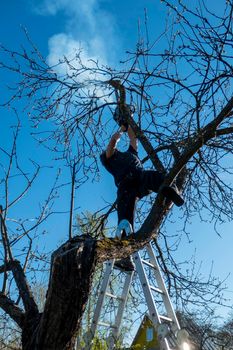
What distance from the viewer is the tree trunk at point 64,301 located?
233 centimetres

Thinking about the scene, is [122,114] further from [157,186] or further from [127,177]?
[157,186]

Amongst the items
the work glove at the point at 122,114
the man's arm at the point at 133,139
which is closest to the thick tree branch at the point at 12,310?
the man's arm at the point at 133,139

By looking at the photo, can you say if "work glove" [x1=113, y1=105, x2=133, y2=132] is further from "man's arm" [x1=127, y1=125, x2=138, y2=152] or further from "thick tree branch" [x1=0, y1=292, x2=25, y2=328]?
"thick tree branch" [x1=0, y1=292, x2=25, y2=328]

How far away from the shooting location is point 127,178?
4.03 meters

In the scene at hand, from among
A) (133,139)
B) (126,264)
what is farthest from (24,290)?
(133,139)

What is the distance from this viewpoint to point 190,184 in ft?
16.8

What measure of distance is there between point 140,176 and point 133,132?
2.42 feet

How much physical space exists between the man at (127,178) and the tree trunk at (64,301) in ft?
4.64

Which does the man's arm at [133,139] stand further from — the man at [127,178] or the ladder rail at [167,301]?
the ladder rail at [167,301]

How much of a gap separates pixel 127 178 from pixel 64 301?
1.86 metres

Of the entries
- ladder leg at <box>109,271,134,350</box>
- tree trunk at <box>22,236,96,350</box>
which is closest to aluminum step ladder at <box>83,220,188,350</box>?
ladder leg at <box>109,271,134,350</box>

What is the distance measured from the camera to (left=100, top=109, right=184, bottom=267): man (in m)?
3.76

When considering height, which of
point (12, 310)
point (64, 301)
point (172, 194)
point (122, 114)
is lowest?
point (64, 301)

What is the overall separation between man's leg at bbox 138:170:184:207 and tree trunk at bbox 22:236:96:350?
3.64ft
